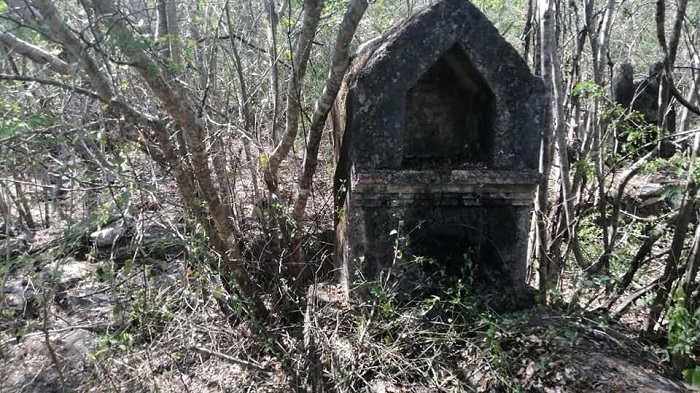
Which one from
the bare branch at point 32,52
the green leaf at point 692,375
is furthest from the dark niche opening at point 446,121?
the bare branch at point 32,52

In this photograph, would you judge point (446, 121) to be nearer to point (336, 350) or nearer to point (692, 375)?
point (336, 350)

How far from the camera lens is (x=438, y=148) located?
13.5 feet

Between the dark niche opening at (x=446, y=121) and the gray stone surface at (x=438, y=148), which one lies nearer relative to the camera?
the gray stone surface at (x=438, y=148)

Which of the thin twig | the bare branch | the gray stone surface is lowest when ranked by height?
the thin twig

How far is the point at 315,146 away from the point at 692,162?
262 cm

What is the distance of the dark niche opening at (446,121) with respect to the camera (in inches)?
154

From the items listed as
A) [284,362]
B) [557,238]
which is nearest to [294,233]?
[284,362]

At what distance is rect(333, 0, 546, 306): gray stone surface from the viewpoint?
140 inches

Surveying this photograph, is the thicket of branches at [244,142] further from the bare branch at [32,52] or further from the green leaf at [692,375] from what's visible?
the green leaf at [692,375]

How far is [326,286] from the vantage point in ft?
14.0

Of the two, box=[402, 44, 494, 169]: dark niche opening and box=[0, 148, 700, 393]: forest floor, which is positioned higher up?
box=[402, 44, 494, 169]: dark niche opening

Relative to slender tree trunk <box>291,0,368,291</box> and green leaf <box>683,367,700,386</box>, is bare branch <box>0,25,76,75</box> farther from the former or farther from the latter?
green leaf <box>683,367,700,386</box>

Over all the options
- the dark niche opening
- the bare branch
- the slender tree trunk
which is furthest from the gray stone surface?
the bare branch

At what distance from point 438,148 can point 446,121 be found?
23cm
